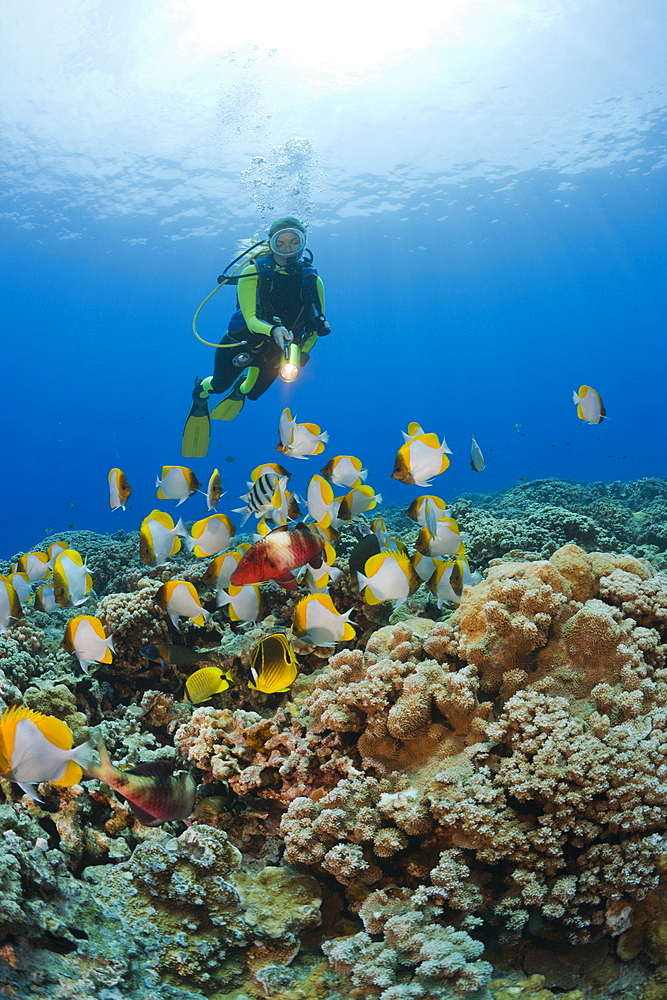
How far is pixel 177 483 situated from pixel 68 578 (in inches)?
44.4

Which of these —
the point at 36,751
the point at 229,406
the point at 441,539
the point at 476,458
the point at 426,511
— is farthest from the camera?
the point at 229,406

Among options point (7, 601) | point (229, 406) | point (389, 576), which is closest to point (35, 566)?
point (7, 601)

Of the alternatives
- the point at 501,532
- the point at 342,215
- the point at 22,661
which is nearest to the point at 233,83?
the point at 342,215

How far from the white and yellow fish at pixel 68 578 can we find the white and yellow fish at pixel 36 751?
6.90 feet

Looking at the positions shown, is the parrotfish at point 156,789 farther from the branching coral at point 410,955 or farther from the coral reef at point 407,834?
the branching coral at point 410,955

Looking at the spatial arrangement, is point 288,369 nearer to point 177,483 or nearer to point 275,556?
point 177,483

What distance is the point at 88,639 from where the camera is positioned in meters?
3.38

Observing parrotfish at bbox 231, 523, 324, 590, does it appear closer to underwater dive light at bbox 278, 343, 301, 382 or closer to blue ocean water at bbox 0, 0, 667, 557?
blue ocean water at bbox 0, 0, 667, 557

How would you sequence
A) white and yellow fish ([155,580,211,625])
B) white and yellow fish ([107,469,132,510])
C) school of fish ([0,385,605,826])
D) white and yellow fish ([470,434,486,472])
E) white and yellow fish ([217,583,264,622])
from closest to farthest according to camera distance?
school of fish ([0,385,605,826])
white and yellow fish ([217,583,264,622])
white and yellow fish ([155,580,211,625])
white and yellow fish ([107,469,132,510])
white and yellow fish ([470,434,486,472])

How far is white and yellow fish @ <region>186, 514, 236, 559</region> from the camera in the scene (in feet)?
13.1

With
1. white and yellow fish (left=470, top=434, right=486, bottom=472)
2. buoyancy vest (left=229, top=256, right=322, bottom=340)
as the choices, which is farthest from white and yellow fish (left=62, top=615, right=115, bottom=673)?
buoyancy vest (left=229, top=256, right=322, bottom=340)

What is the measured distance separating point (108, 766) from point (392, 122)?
1137 inches

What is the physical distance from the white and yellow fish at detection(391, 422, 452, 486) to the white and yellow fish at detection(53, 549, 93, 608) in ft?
8.65

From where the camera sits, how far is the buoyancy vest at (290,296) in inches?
317
